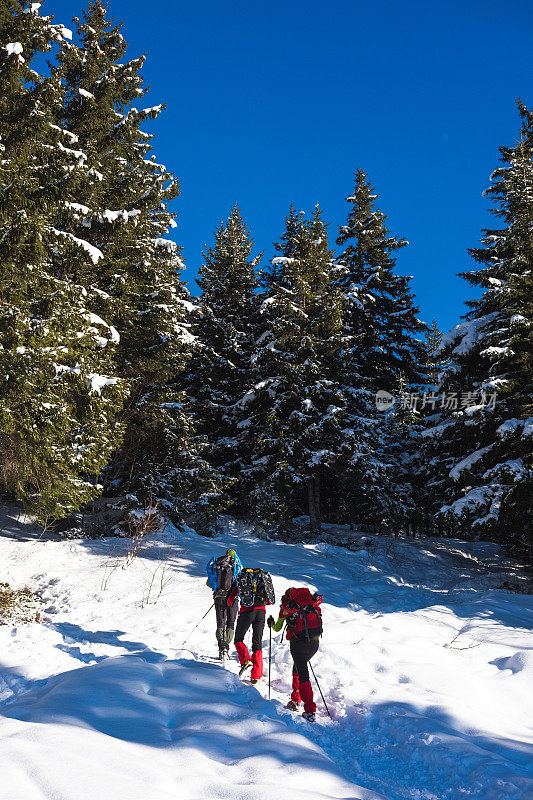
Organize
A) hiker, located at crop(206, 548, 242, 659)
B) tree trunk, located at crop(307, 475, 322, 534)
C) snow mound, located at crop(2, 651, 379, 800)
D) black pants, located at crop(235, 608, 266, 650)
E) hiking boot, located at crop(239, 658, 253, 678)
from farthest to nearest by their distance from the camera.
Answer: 1. tree trunk, located at crop(307, 475, 322, 534)
2. hiker, located at crop(206, 548, 242, 659)
3. black pants, located at crop(235, 608, 266, 650)
4. hiking boot, located at crop(239, 658, 253, 678)
5. snow mound, located at crop(2, 651, 379, 800)

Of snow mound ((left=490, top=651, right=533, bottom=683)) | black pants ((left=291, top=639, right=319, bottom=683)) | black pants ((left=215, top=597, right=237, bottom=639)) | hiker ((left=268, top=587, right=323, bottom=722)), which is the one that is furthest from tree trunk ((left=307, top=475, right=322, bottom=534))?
black pants ((left=291, top=639, right=319, bottom=683))

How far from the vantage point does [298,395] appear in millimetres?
18516

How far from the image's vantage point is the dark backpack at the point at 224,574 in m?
7.98

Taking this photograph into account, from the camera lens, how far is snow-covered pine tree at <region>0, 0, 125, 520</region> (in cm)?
956

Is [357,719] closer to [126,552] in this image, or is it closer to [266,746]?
[266,746]

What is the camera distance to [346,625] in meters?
10.1

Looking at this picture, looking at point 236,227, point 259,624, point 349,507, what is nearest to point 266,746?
point 259,624

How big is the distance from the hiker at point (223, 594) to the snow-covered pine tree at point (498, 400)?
7686 millimetres

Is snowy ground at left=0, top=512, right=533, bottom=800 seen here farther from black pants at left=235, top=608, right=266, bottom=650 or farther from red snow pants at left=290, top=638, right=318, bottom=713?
black pants at left=235, top=608, right=266, bottom=650

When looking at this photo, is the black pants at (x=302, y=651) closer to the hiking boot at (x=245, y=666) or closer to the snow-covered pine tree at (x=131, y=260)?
the hiking boot at (x=245, y=666)

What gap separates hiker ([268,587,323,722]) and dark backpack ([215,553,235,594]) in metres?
1.26

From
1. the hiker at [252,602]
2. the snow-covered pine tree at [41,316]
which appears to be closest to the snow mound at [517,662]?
the hiker at [252,602]

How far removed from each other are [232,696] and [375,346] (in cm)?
1857

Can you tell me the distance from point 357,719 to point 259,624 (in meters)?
2.03
